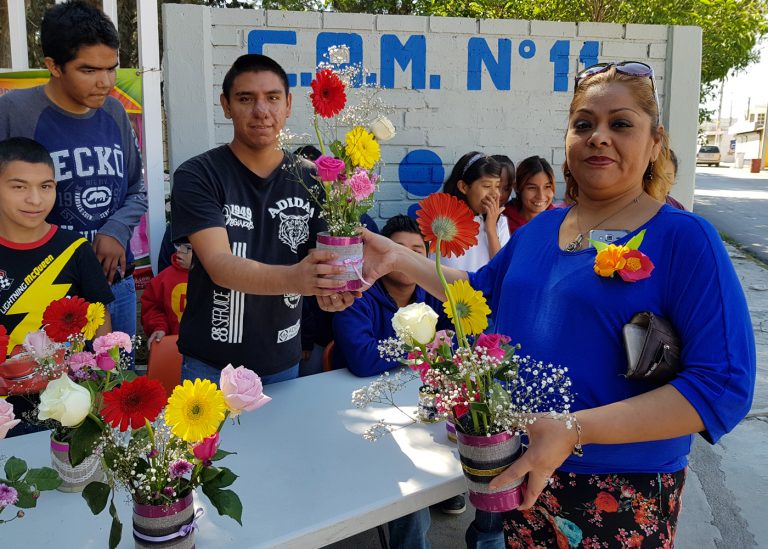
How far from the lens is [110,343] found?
1.40 meters

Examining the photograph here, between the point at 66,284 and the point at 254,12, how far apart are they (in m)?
2.36

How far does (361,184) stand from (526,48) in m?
3.35

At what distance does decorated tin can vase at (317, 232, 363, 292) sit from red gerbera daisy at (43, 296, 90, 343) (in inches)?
23.6

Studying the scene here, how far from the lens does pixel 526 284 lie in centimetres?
145

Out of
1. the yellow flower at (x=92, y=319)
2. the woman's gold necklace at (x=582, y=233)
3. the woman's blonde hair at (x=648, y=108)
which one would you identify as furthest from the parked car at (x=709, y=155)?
the yellow flower at (x=92, y=319)

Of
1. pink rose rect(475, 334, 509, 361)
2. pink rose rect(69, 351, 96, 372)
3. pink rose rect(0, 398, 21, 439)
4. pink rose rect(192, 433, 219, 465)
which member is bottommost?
pink rose rect(192, 433, 219, 465)

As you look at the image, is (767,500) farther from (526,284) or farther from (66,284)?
(66,284)

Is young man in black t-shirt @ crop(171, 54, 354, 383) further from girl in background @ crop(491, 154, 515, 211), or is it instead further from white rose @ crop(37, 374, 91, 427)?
girl in background @ crop(491, 154, 515, 211)

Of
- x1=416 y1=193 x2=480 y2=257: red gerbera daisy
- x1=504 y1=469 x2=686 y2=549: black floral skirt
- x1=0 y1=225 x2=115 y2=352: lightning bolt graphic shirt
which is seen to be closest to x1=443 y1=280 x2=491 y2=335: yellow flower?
x1=416 y1=193 x2=480 y2=257: red gerbera daisy

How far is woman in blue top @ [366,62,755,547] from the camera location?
1188mm

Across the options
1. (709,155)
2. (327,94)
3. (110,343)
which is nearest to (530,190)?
(327,94)

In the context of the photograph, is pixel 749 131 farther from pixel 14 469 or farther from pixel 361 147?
pixel 14 469

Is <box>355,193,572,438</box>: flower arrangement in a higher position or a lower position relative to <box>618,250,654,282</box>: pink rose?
lower

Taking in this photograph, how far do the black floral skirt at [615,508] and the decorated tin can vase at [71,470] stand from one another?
1089 mm
